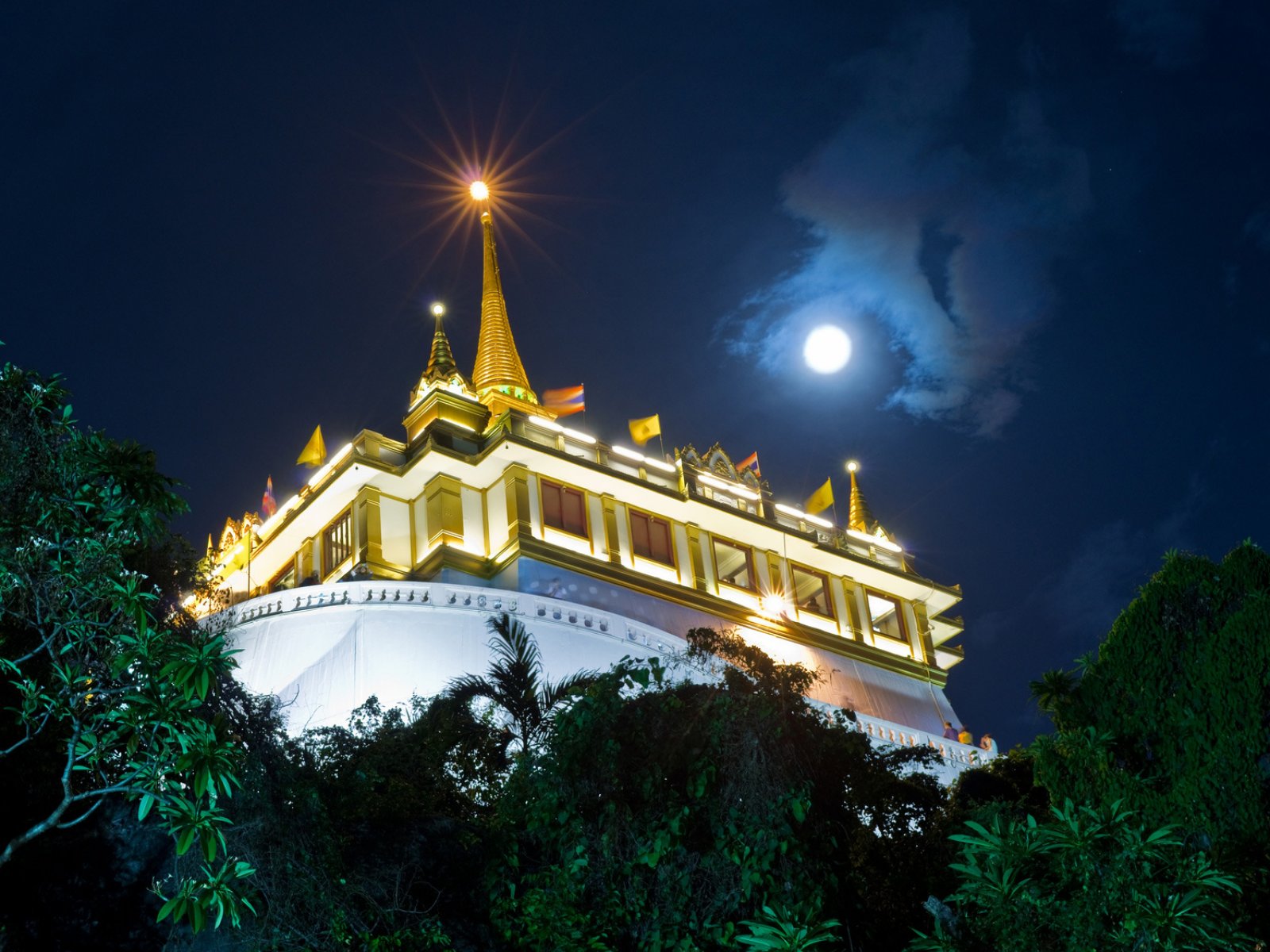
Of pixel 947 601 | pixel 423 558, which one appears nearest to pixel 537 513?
pixel 423 558

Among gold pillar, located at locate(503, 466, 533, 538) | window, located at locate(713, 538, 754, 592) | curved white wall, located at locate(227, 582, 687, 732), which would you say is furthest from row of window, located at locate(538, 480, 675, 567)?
curved white wall, located at locate(227, 582, 687, 732)

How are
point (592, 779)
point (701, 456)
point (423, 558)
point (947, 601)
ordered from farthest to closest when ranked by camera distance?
1. point (947, 601)
2. point (701, 456)
3. point (423, 558)
4. point (592, 779)

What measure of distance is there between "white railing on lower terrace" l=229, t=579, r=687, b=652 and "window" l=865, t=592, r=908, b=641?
1165 cm

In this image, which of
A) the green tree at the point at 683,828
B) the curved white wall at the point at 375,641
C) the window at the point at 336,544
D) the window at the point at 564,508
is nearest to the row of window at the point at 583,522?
the window at the point at 564,508

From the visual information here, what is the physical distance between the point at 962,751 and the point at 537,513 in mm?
11205

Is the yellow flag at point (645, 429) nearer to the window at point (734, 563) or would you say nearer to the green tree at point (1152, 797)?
the window at point (734, 563)

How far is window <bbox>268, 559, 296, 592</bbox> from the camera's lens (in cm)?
3641

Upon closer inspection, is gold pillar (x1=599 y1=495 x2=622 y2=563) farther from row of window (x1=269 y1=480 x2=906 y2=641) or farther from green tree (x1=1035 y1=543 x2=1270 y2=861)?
green tree (x1=1035 y1=543 x2=1270 y2=861)

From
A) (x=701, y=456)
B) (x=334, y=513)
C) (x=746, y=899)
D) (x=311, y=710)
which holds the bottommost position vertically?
(x=746, y=899)

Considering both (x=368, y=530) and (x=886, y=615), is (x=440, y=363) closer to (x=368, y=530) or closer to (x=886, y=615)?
(x=368, y=530)

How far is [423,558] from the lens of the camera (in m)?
33.3

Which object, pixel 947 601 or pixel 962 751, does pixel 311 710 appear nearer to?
pixel 962 751

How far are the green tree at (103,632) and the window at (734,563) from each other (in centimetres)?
2436

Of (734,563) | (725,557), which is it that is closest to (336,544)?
(725,557)
